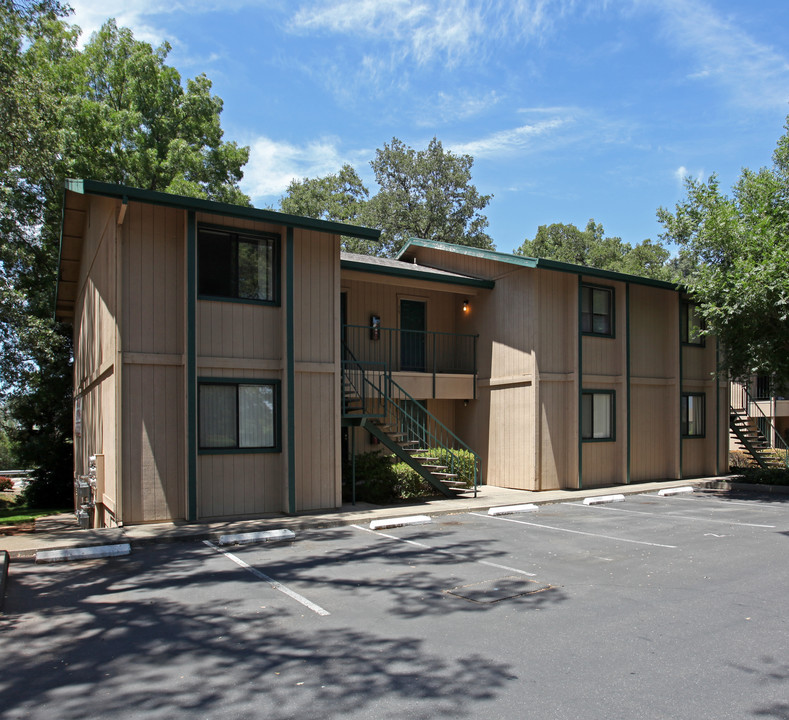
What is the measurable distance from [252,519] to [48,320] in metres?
15.0

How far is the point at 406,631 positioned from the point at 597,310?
1280 centimetres

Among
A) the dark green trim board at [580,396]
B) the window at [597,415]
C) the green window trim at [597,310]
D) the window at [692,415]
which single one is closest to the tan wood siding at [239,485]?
the dark green trim board at [580,396]

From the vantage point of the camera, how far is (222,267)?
453 inches

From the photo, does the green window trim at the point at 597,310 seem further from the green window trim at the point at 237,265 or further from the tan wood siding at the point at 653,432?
the green window trim at the point at 237,265

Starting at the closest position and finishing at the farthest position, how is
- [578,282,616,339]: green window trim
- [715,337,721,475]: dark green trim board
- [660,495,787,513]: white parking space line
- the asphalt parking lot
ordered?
the asphalt parking lot, [660,495,787,513]: white parking space line, [578,282,616,339]: green window trim, [715,337,721,475]: dark green trim board

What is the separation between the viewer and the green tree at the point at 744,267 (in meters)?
14.4

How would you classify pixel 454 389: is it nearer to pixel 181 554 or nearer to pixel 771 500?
pixel 771 500

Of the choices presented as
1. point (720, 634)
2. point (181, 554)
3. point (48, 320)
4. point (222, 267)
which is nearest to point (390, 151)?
point (48, 320)

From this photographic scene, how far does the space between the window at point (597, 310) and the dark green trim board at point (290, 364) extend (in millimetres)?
8056

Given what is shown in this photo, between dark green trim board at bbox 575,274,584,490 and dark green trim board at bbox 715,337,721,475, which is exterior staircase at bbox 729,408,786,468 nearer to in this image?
dark green trim board at bbox 715,337,721,475

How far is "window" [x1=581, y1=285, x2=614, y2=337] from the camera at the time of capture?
1656 centimetres

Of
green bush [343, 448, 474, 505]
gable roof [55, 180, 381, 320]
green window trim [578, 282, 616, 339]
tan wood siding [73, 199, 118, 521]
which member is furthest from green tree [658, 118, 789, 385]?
tan wood siding [73, 199, 118, 521]

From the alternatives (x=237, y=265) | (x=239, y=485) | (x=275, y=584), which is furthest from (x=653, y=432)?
(x=275, y=584)

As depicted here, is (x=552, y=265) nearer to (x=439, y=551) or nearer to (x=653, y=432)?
(x=653, y=432)
